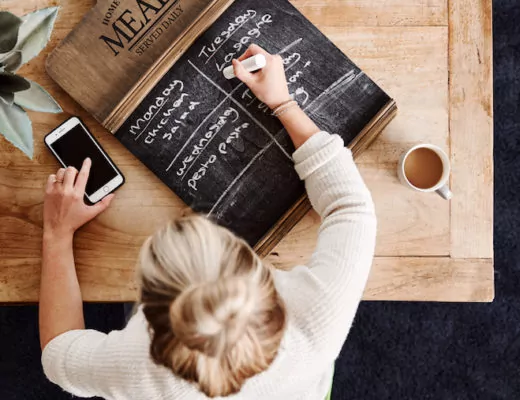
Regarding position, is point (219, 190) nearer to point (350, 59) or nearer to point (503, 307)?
point (350, 59)

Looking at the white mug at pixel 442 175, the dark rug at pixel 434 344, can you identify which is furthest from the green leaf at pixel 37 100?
the dark rug at pixel 434 344

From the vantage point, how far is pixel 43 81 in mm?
959

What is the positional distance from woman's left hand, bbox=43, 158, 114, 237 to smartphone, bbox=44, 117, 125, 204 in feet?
0.05

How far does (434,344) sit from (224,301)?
1150mm

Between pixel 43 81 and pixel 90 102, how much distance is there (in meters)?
0.11

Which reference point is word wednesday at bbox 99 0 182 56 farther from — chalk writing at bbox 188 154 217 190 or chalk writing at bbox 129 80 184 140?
chalk writing at bbox 188 154 217 190

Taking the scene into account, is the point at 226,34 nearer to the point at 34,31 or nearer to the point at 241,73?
the point at 241,73

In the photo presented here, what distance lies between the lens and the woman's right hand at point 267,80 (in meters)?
0.90

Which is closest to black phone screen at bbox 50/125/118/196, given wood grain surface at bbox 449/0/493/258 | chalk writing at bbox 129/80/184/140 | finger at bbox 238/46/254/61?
chalk writing at bbox 129/80/184/140

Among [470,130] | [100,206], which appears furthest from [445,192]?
[100,206]

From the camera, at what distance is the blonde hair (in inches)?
25.6

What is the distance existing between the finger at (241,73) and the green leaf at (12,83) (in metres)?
0.34

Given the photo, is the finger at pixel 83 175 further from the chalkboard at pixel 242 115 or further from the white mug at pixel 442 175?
the white mug at pixel 442 175

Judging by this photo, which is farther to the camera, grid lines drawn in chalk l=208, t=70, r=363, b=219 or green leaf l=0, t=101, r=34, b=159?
grid lines drawn in chalk l=208, t=70, r=363, b=219
